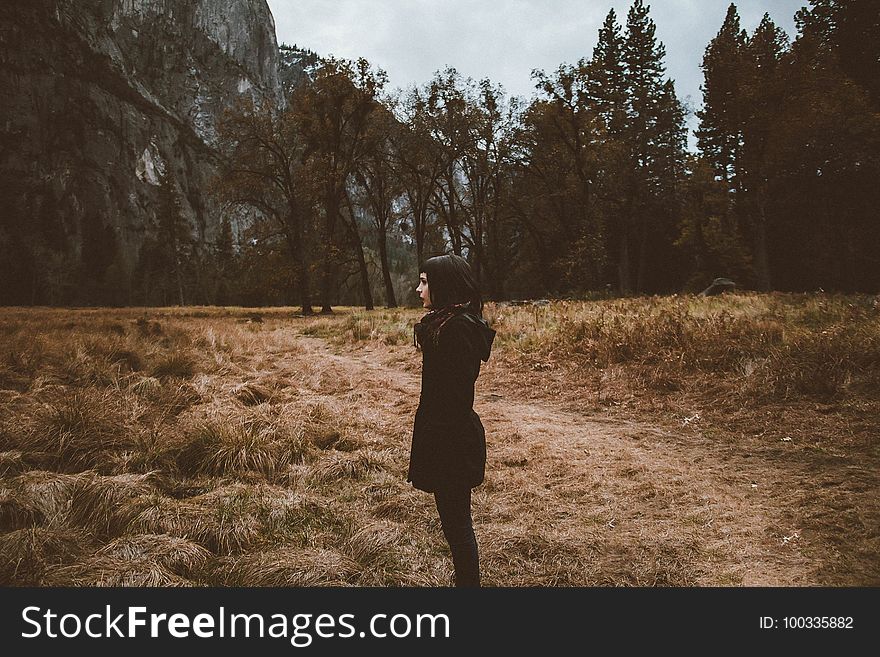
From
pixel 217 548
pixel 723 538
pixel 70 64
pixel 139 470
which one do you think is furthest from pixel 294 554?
pixel 70 64

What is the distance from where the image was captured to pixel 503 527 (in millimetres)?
3605

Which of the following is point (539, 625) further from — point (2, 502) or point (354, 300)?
point (354, 300)

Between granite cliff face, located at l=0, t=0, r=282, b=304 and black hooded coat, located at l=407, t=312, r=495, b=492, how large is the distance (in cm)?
4844

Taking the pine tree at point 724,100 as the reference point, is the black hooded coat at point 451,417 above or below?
below

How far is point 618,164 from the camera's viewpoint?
28.1 metres

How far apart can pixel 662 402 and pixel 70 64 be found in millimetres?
103525

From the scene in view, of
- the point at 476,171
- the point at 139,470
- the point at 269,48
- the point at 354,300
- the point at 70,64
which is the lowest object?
the point at 139,470

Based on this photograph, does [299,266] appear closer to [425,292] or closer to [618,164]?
[618,164]

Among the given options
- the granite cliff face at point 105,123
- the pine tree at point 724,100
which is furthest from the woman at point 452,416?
the granite cliff face at point 105,123

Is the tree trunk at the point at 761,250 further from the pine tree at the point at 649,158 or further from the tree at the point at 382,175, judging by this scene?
the tree at the point at 382,175

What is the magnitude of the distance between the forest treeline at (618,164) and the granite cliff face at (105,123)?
22.6 m

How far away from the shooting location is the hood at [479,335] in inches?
98.2

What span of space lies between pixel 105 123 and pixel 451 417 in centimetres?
10402

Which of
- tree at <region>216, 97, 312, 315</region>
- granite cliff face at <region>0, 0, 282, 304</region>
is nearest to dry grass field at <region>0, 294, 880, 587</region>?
tree at <region>216, 97, 312, 315</region>
